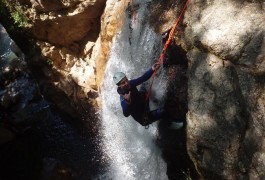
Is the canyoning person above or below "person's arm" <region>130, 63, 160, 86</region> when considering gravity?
below

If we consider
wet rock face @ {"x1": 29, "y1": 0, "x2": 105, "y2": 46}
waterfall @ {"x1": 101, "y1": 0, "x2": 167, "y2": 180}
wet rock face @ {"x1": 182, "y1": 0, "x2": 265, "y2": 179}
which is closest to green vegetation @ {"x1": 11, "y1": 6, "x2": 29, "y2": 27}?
wet rock face @ {"x1": 29, "y1": 0, "x2": 105, "y2": 46}

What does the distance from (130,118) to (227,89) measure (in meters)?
3.97

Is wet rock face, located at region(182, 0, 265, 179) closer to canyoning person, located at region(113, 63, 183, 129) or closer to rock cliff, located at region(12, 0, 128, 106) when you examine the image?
canyoning person, located at region(113, 63, 183, 129)

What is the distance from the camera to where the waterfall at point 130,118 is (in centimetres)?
622

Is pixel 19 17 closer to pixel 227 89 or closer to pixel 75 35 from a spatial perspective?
pixel 75 35

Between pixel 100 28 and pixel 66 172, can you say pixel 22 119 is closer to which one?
pixel 66 172

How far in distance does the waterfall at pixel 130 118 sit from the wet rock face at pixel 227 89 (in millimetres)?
1620

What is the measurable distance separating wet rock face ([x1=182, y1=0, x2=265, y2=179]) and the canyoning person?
1357 millimetres

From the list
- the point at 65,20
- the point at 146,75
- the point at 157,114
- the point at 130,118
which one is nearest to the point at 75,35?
the point at 65,20

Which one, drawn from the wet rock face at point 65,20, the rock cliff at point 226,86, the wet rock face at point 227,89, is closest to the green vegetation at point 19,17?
the wet rock face at point 65,20

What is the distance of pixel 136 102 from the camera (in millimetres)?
5773

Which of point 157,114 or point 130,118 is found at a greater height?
point 157,114

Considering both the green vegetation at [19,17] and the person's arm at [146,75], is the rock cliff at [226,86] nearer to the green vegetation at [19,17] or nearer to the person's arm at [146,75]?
the person's arm at [146,75]

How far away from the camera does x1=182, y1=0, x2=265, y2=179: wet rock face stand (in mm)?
3455
